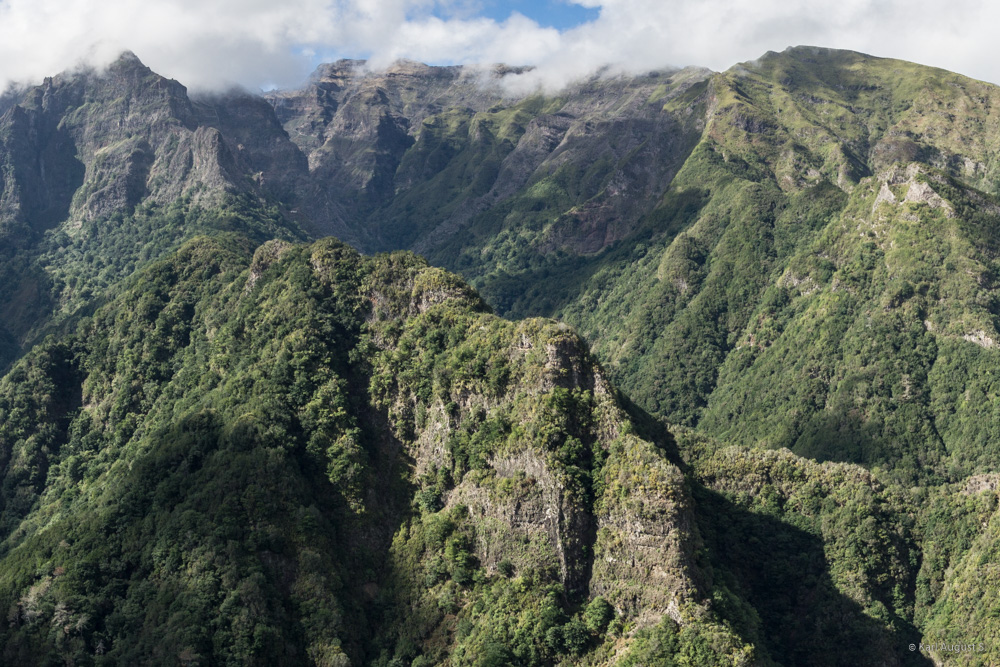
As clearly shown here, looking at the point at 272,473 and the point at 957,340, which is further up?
the point at 957,340

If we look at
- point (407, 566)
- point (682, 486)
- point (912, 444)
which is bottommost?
point (407, 566)

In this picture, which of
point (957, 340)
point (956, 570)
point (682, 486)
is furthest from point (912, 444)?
point (682, 486)

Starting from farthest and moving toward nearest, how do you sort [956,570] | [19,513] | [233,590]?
[19,513], [956,570], [233,590]

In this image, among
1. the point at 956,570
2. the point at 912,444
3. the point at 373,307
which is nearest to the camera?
the point at 956,570

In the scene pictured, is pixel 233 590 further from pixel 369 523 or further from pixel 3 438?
pixel 3 438

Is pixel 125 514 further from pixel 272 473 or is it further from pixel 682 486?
pixel 682 486

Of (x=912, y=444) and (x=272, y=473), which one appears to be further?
(x=912, y=444)

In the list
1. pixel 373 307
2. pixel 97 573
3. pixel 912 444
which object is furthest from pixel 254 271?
pixel 912 444
